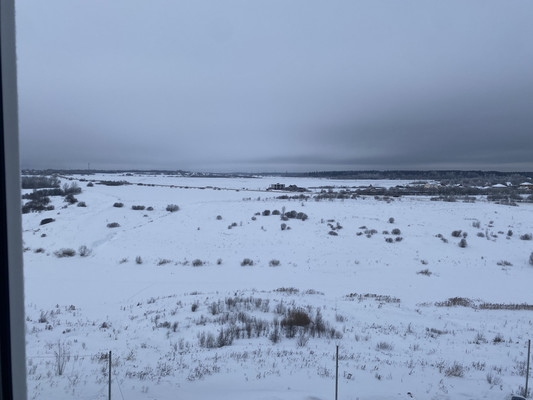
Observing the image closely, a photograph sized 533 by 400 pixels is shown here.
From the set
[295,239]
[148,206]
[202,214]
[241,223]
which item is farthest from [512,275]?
[148,206]

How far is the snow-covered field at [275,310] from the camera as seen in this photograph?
5426mm

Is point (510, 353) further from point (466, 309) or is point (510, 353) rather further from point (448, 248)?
point (448, 248)

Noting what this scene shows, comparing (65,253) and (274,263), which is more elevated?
(65,253)

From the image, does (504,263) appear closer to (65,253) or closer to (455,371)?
(455,371)

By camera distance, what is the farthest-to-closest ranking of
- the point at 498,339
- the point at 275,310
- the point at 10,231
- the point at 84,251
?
the point at 84,251
the point at 275,310
the point at 498,339
the point at 10,231

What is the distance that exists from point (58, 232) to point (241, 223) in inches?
464

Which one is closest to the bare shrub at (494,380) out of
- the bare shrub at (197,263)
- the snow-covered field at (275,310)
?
the snow-covered field at (275,310)

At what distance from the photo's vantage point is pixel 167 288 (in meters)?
14.4

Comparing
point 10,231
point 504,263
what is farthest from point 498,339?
point 504,263

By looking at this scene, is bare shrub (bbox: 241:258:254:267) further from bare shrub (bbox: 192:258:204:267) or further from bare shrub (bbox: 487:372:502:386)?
bare shrub (bbox: 487:372:502:386)

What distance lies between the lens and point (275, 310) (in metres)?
10.2

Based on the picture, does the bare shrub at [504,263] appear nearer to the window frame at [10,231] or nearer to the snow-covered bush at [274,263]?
the snow-covered bush at [274,263]

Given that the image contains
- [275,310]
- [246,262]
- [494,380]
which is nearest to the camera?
[494,380]

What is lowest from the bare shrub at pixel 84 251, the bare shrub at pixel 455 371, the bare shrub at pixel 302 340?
the bare shrub at pixel 84 251
